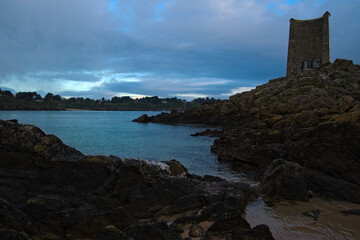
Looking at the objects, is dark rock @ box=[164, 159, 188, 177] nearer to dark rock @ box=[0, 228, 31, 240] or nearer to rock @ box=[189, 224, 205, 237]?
rock @ box=[189, 224, 205, 237]

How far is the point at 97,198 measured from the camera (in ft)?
25.6

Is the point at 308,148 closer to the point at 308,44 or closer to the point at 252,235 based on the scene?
the point at 252,235

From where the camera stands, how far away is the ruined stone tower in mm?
45281

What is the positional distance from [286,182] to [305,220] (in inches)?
98.5

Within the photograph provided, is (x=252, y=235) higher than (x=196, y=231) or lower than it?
higher

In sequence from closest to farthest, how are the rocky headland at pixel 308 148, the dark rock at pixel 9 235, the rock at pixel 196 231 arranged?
the dark rock at pixel 9 235 → the rock at pixel 196 231 → the rocky headland at pixel 308 148

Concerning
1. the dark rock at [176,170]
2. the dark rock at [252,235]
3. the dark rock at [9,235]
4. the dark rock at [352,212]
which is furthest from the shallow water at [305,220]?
the dark rock at [9,235]

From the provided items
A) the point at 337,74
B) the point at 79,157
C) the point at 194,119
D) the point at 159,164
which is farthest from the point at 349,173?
the point at 194,119

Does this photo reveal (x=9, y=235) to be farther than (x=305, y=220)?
No

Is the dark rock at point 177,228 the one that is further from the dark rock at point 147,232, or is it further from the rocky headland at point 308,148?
the rocky headland at point 308,148

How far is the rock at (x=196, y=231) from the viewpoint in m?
6.82

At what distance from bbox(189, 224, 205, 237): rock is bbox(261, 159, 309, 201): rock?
16.4ft

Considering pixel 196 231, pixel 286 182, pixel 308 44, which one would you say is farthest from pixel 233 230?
pixel 308 44

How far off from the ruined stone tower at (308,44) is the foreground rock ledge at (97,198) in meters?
44.3
